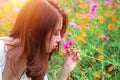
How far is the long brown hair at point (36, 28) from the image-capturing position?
2168 millimetres

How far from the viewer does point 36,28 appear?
2.18 metres

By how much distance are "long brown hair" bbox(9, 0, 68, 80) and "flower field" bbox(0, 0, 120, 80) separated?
29.3 inches

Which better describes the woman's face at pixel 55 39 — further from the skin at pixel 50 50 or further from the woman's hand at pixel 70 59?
the woman's hand at pixel 70 59

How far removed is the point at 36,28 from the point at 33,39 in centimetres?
6

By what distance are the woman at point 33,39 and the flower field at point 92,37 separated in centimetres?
71

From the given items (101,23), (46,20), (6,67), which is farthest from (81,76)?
(46,20)

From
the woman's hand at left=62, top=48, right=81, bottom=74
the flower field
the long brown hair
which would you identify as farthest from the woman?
the flower field

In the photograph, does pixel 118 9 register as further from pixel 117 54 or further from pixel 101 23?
pixel 117 54

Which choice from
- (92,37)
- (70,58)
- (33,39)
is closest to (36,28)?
(33,39)

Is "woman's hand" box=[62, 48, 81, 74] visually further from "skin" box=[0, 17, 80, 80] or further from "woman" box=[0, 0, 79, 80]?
"woman" box=[0, 0, 79, 80]

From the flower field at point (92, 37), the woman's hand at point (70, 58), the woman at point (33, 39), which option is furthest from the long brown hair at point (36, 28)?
the flower field at point (92, 37)

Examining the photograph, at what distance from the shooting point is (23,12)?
224cm

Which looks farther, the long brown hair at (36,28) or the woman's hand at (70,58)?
the woman's hand at (70,58)

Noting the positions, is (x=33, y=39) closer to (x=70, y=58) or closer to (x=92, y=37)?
(x=70, y=58)
